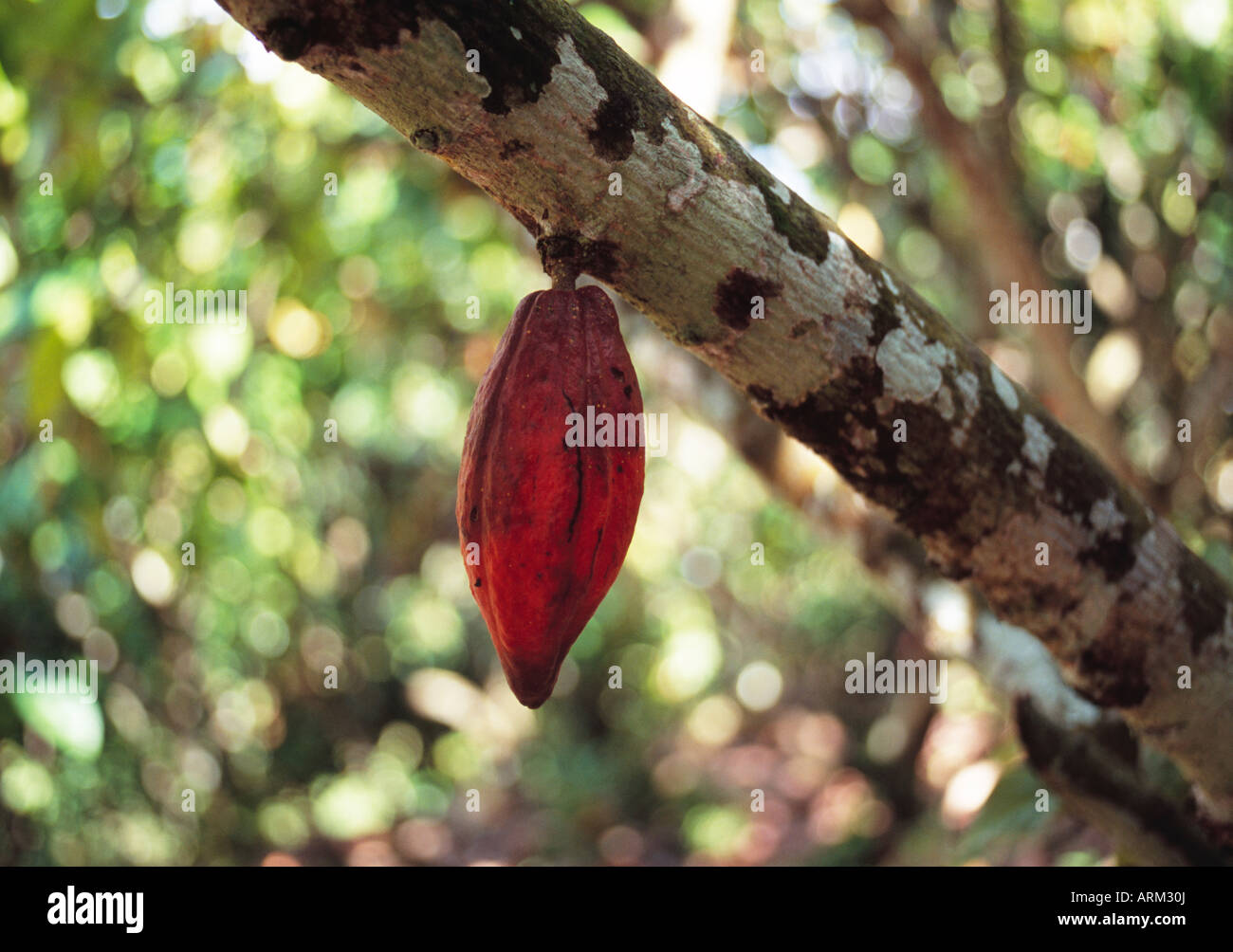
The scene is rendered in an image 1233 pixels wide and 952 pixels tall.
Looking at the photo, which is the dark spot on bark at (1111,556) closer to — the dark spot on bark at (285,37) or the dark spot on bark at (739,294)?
the dark spot on bark at (739,294)

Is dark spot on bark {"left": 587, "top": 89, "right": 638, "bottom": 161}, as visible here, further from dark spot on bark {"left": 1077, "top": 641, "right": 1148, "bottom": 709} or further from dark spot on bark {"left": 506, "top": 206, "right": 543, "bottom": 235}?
dark spot on bark {"left": 1077, "top": 641, "right": 1148, "bottom": 709}

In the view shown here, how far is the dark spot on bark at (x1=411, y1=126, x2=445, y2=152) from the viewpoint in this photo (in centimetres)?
72

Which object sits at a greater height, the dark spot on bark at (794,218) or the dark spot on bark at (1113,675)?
the dark spot on bark at (794,218)

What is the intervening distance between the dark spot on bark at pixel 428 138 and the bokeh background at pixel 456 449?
1283 mm

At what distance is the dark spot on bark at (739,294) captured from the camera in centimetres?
84

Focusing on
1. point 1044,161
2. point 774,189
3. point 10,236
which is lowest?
point 774,189

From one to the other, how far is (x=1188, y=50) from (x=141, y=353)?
2.78 m

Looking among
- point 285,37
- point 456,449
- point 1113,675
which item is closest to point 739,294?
point 285,37

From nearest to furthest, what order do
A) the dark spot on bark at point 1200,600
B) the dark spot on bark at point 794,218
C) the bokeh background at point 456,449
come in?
the dark spot on bark at point 794,218 → the dark spot on bark at point 1200,600 → the bokeh background at point 456,449

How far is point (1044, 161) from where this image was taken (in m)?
3.72

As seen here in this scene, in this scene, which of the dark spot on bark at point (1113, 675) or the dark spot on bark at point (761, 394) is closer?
the dark spot on bark at point (761, 394)

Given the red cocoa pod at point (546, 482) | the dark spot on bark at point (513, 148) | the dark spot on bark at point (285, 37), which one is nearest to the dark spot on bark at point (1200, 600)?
the red cocoa pod at point (546, 482)
